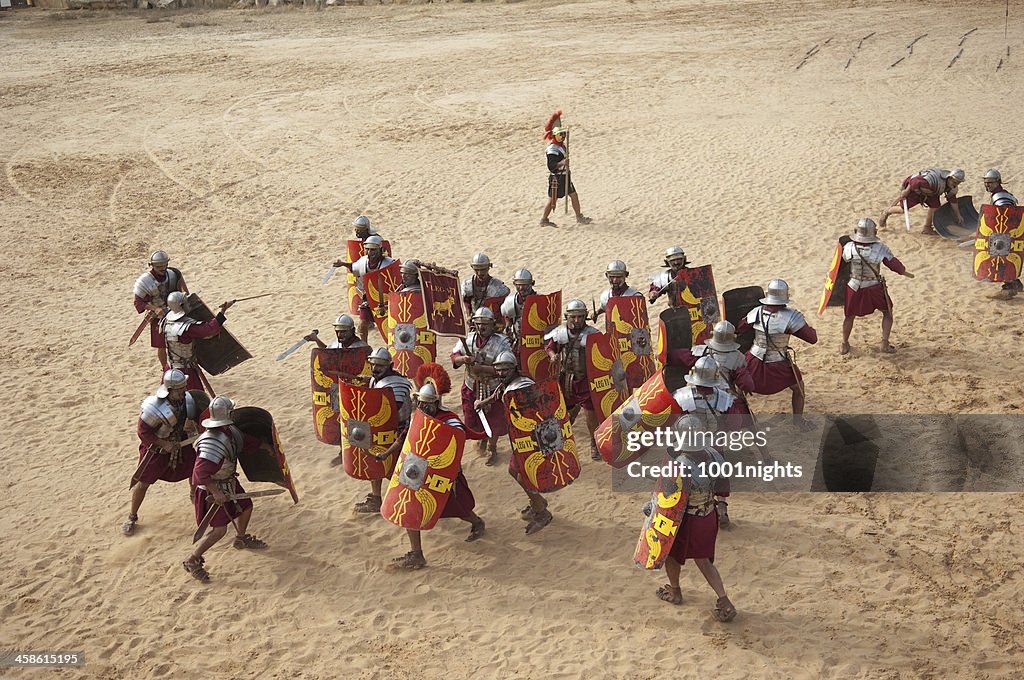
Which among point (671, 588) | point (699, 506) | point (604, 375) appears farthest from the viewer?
point (604, 375)

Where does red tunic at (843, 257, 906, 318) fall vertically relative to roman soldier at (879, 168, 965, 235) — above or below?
below

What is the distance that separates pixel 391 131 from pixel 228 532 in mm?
15269

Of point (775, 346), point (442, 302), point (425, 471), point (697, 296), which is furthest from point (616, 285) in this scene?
point (425, 471)

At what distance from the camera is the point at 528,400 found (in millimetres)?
8852

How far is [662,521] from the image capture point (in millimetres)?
7531

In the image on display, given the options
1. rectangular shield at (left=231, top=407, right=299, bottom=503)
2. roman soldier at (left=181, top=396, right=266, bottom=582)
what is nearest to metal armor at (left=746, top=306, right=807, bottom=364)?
rectangular shield at (left=231, top=407, right=299, bottom=503)

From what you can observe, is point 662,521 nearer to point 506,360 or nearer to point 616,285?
point 506,360

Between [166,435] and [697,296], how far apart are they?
6030 mm

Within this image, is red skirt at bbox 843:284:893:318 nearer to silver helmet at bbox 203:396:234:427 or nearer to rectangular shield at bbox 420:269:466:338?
rectangular shield at bbox 420:269:466:338

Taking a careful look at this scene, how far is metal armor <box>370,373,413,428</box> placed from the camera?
29.6ft

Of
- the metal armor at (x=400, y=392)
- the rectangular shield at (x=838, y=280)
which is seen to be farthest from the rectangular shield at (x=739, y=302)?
the metal armor at (x=400, y=392)

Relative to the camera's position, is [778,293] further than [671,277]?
No

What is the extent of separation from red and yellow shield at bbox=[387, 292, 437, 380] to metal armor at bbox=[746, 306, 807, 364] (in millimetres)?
3721

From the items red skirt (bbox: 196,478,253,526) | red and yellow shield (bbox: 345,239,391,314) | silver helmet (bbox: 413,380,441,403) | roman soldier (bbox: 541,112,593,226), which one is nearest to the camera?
silver helmet (bbox: 413,380,441,403)
